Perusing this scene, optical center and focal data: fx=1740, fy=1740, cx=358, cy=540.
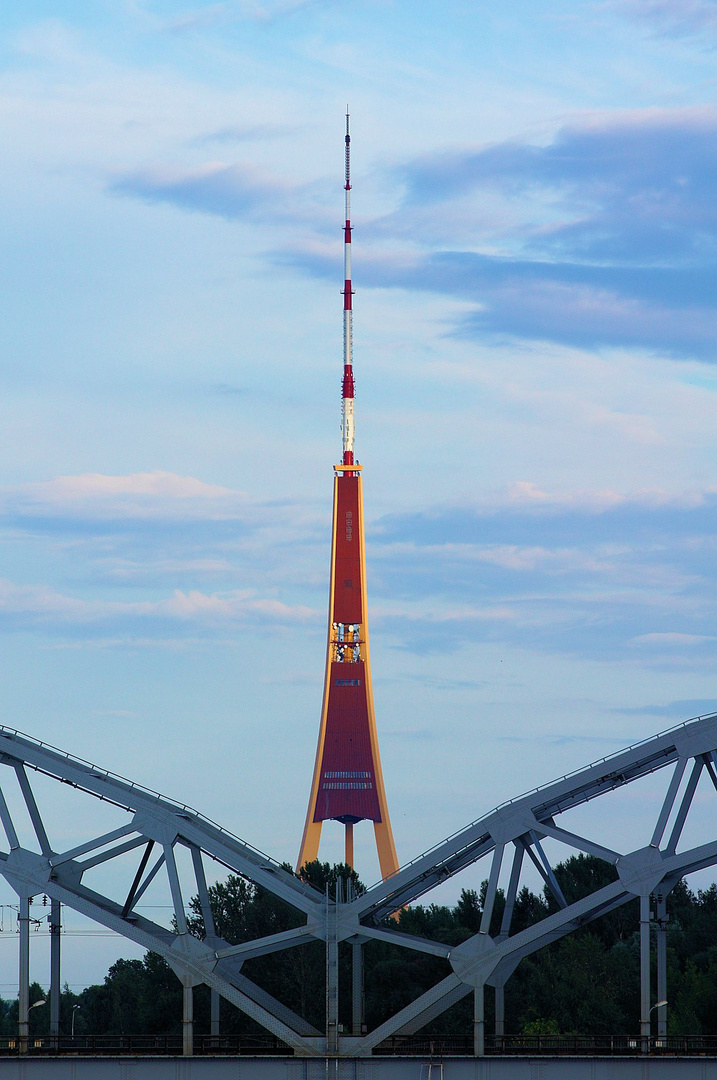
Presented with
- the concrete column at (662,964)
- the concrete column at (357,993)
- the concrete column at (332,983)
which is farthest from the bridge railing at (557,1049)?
the concrete column at (332,983)

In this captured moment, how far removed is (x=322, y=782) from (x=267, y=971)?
5071 centimetres

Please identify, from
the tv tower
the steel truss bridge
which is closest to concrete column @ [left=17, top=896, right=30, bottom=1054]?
the steel truss bridge

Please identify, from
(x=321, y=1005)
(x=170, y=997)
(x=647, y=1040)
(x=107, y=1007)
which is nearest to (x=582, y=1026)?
(x=321, y=1005)

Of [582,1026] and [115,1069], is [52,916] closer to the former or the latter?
[115,1069]

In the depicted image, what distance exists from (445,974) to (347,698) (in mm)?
60464

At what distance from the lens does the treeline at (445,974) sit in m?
109

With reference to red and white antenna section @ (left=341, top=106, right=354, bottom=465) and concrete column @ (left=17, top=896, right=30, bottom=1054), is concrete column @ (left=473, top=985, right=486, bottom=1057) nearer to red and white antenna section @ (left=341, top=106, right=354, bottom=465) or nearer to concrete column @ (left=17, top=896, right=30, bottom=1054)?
concrete column @ (left=17, top=896, right=30, bottom=1054)

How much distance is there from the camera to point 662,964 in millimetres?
76375

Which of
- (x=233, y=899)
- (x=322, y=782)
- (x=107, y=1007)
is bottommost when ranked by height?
(x=107, y=1007)

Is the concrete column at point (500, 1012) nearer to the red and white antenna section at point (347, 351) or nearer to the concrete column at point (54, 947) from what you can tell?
the concrete column at point (54, 947)

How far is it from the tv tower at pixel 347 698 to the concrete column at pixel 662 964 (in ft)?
308

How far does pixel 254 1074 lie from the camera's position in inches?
2945

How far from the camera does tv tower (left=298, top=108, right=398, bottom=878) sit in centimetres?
17150

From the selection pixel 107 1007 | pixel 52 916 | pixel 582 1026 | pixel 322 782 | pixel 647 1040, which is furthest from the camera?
pixel 322 782
